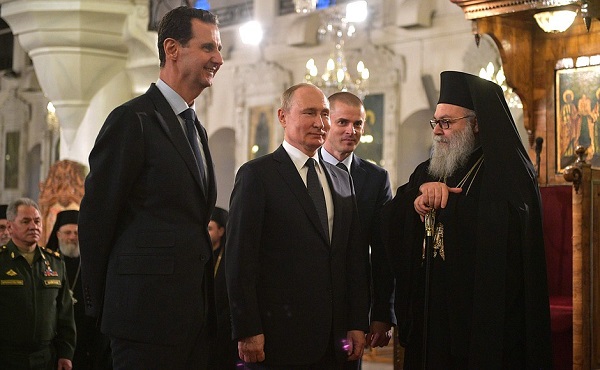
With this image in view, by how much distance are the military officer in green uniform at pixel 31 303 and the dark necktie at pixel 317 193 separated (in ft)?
8.99

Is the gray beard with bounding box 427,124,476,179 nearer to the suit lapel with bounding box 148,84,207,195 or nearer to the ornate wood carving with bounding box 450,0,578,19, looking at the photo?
the suit lapel with bounding box 148,84,207,195

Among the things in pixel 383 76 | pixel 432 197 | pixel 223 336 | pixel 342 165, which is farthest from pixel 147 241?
pixel 383 76

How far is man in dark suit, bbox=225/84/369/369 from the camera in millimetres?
3984

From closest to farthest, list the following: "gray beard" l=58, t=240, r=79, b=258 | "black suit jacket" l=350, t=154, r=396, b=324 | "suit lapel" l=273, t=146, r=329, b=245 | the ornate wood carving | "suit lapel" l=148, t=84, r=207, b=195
→ "suit lapel" l=148, t=84, r=207, b=195, "suit lapel" l=273, t=146, r=329, b=245, "black suit jacket" l=350, t=154, r=396, b=324, the ornate wood carving, "gray beard" l=58, t=240, r=79, b=258

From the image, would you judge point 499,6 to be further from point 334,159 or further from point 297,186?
point 297,186

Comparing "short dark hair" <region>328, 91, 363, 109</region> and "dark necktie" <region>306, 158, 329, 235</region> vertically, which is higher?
"short dark hair" <region>328, 91, 363, 109</region>

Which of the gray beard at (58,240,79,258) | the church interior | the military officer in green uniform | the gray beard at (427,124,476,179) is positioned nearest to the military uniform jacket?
the military officer in green uniform

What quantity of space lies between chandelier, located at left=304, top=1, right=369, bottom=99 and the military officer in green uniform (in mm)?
7761

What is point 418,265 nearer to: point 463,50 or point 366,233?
point 366,233

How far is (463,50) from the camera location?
543 inches

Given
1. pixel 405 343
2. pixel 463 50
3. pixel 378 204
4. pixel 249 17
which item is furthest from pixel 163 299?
pixel 249 17

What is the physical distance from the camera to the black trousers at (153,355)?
10.7 feet

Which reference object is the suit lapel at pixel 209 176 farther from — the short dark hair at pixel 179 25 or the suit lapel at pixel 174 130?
the short dark hair at pixel 179 25

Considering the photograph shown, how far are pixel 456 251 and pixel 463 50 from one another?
9.94 m
